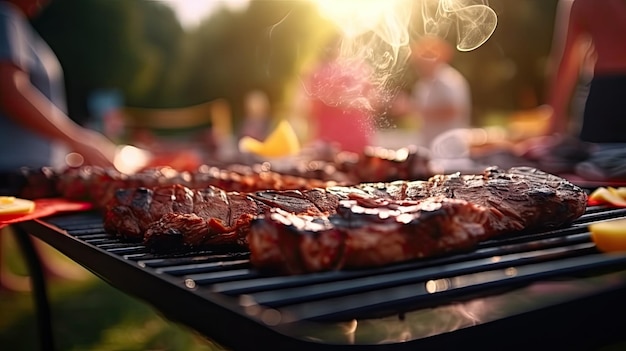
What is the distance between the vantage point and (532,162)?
414cm

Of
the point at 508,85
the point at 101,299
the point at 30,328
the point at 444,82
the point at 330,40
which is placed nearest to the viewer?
the point at 30,328

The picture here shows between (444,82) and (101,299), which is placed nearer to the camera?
(101,299)

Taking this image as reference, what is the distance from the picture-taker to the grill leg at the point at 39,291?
11.5 feet

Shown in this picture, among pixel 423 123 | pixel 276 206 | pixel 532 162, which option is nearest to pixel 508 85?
pixel 423 123

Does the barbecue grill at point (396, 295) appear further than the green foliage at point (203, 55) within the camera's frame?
No

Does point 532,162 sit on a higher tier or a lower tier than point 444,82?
lower

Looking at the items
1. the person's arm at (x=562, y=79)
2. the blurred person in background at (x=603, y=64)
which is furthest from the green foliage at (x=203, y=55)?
the blurred person in background at (x=603, y=64)

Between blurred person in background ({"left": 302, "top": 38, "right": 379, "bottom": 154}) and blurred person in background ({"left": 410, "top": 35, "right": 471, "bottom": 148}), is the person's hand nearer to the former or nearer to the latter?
blurred person in background ({"left": 302, "top": 38, "right": 379, "bottom": 154})

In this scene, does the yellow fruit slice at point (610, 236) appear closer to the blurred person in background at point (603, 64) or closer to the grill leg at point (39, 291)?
the grill leg at point (39, 291)

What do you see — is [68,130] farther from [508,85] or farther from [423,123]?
[508,85]

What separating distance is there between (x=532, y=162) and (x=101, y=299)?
3.91 metres

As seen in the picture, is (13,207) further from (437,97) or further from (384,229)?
(437,97)

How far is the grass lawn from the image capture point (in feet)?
14.1

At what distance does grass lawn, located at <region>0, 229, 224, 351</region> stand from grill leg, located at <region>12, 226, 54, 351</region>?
2.00 feet
